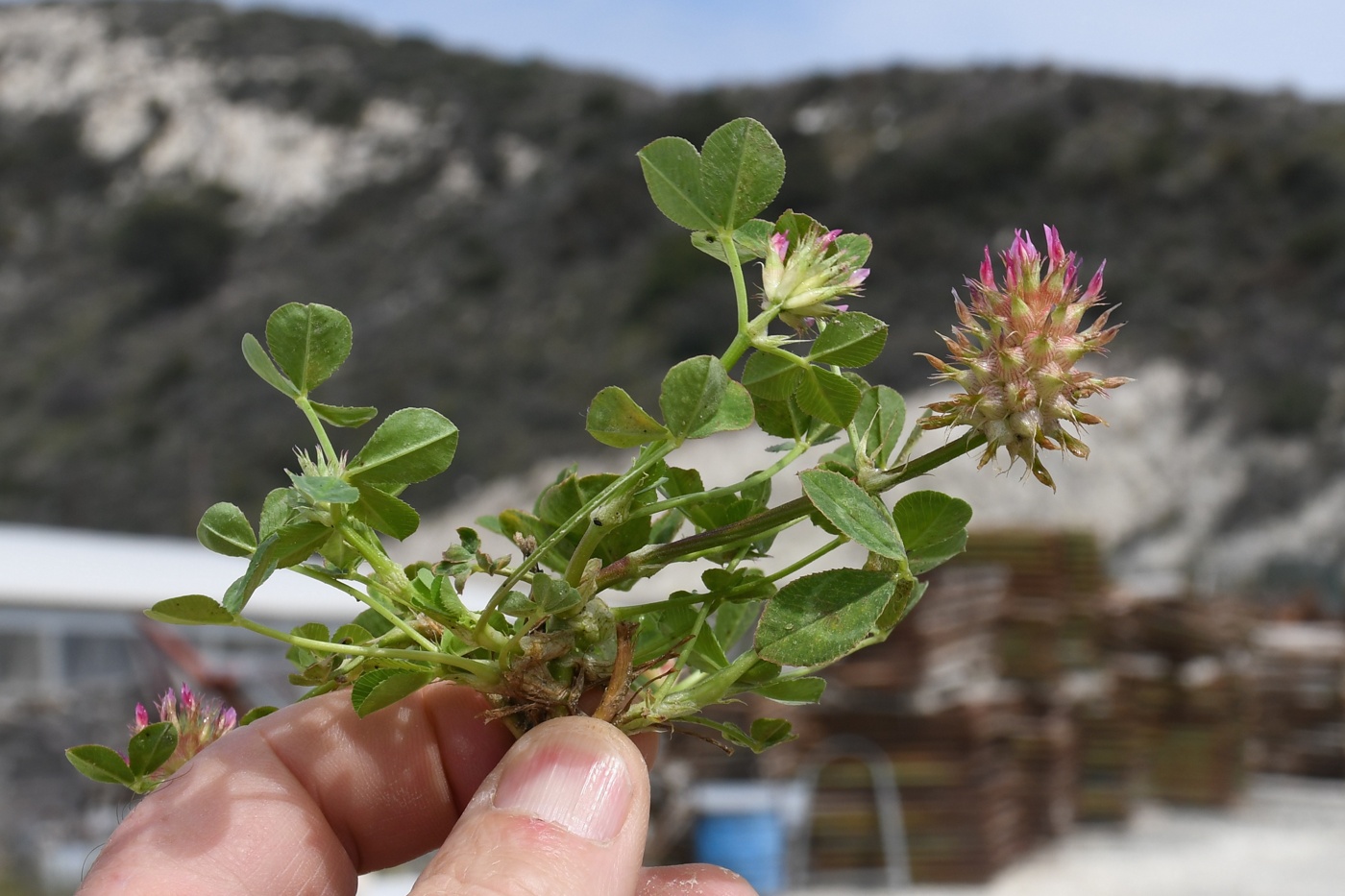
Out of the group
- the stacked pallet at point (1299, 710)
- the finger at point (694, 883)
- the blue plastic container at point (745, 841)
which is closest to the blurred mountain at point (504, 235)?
the stacked pallet at point (1299, 710)

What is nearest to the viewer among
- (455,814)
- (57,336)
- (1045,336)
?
(1045,336)

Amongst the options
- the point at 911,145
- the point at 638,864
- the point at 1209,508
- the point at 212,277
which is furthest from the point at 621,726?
the point at 212,277

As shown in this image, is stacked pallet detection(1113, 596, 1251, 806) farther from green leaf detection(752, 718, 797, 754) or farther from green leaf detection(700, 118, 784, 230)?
green leaf detection(700, 118, 784, 230)

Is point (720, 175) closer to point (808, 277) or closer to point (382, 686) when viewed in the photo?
point (808, 277)

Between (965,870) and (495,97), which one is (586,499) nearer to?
(965,870)

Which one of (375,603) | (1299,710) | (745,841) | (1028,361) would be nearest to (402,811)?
(375,603)
